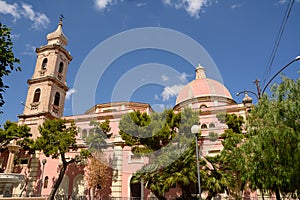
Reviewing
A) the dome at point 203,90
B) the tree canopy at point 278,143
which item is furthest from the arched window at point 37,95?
the tree canopy at point 278,143

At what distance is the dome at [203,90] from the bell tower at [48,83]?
14107 mm

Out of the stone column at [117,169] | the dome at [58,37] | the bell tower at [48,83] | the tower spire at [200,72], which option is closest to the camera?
the stone column at [117,169]

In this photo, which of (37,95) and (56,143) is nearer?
(56,143)

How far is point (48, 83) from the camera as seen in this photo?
87.4 ft

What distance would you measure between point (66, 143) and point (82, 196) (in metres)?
4.85

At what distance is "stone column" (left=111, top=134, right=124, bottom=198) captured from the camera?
1977 cm

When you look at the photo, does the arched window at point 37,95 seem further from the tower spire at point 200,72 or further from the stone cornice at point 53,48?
the tower spire at point 200,72

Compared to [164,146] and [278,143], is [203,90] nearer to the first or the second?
[164,146]

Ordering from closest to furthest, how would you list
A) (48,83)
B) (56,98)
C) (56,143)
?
(56,143) < (48,83) < (56,98)

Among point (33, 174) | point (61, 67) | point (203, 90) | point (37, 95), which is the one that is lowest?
point (33, 174)

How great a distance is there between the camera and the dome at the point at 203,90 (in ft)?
94.3

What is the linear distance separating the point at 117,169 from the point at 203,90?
46.5 feet

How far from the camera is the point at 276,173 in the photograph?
1030 centimetres

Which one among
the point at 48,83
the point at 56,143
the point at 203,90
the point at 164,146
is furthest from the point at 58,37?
the point at 164,146
